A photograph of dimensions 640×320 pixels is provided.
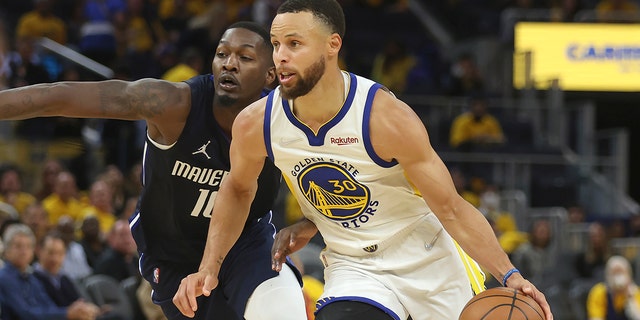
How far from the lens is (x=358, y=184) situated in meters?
4.74

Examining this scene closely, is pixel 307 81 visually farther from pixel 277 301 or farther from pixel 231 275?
pixel 231 275

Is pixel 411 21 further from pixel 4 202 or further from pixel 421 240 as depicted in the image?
pixel 421 240

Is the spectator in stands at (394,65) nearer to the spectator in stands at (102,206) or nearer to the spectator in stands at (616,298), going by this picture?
the spectator in stands at (616,298)

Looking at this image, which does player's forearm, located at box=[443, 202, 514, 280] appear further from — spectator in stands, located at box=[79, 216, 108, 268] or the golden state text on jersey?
spectator in stands, located at box=[79, 216, 108, 268]

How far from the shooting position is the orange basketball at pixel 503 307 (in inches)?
173

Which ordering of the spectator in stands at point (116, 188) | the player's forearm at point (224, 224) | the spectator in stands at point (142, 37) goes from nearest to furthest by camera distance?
the player's forearm at point (224, 224) < the spectator in stands at point (116, 188) < the spectator in stands at point (142, 37)

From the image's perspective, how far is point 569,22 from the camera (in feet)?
59.5

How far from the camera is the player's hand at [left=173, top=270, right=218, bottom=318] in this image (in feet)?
15.9

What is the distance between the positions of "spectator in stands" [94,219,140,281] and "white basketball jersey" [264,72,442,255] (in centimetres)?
573

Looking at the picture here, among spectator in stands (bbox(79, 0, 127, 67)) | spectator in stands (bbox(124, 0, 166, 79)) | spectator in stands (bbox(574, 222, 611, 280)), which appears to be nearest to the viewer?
spectator in stands (bbox(574, 222, 611, 280))

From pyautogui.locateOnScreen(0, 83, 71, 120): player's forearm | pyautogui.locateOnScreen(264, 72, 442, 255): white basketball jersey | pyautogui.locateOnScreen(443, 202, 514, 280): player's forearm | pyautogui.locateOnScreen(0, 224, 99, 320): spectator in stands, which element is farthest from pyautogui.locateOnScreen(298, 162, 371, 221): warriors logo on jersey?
pyautogui.locateOnScreen(0, 224, 99, 320): spectator in stands

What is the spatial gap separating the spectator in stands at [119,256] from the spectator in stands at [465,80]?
7.52 meters

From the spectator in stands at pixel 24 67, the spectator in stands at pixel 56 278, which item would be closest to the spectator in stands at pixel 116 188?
the spectator in stands at pixel 24 67

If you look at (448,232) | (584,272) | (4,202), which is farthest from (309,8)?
(584,272)
